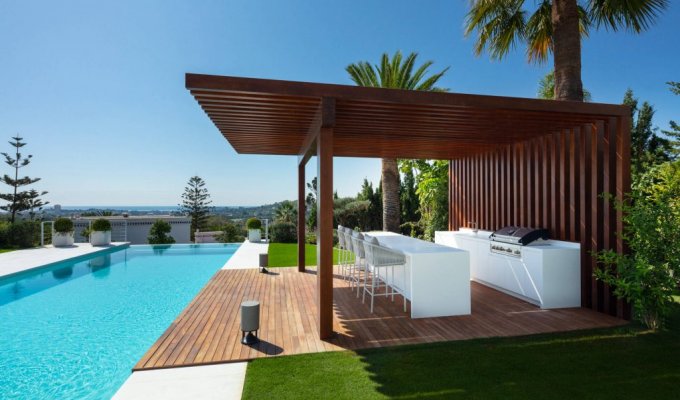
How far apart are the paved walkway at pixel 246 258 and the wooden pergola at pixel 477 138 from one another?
3209 millimetres

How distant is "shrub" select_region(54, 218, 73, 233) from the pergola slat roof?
10.6 m

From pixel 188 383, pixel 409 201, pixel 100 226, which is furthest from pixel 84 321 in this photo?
pixel 409 201

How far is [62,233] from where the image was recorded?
13.1 meters

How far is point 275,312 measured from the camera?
4.92 meters

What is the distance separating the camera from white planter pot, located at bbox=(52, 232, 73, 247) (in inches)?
514

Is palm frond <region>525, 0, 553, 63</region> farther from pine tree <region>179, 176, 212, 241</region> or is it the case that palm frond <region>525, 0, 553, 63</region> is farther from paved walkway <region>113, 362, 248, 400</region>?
pine tree <region>179, 176, 212, 241</region>

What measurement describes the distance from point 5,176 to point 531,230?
80.4 feet

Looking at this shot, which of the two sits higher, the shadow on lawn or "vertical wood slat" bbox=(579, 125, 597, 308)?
"vertical wood slat" bbox=(579, 125, 597, 308)

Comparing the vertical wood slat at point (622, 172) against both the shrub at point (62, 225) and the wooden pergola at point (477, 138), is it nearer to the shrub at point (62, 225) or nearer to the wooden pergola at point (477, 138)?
the wooden pergola at point (477, 138)

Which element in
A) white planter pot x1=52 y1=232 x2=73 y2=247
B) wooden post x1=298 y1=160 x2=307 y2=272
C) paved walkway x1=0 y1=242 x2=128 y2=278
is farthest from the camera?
white planter pot x1=52 y1=232 x2=73 y2=247

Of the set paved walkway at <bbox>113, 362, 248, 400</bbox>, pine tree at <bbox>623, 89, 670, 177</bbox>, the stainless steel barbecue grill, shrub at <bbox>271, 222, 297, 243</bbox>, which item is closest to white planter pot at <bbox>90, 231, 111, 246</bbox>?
shrub at <bbox>271, 222, 297, 243</bbox>

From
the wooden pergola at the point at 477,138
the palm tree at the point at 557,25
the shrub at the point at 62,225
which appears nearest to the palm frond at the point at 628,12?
the palm tree at the point at 557,25

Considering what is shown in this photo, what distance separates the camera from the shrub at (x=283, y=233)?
15.7 metres

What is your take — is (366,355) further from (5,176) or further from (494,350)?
(5,176)
